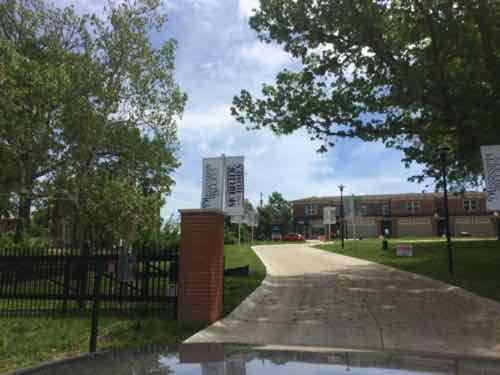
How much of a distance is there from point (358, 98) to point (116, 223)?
12.4 metres

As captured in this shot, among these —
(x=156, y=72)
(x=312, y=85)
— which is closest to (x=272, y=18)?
(x=312, y=85)

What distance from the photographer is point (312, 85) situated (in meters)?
14.4

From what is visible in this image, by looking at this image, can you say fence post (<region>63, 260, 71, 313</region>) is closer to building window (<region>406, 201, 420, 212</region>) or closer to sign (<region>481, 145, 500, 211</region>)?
sign (<region>481, 145, 500, 211</region>)

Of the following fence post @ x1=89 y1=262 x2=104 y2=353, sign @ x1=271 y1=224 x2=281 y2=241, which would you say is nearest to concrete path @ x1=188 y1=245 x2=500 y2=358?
fence post @ x1=89 y1=262 x2=104 y2=353

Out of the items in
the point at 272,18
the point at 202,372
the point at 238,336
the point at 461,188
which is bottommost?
the point at 238,336

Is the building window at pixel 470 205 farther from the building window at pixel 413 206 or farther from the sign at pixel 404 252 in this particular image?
the sign at pixel 404 252

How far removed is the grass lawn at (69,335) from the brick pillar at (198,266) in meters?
0.36

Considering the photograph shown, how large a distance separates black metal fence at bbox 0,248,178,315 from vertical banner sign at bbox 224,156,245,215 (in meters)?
3.58

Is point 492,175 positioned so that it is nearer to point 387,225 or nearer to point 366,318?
point 366,318

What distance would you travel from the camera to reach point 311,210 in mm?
74562

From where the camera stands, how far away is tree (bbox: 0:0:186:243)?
16.0 meters

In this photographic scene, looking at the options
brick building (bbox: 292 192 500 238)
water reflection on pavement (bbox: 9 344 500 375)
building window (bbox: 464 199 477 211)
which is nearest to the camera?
water reflection on pavement (bbox: 9 344 500 375)

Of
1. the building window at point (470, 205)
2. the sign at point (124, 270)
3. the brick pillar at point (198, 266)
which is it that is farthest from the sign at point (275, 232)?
the sign at point (124, 270)

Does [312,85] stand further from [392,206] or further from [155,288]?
[392,206]
